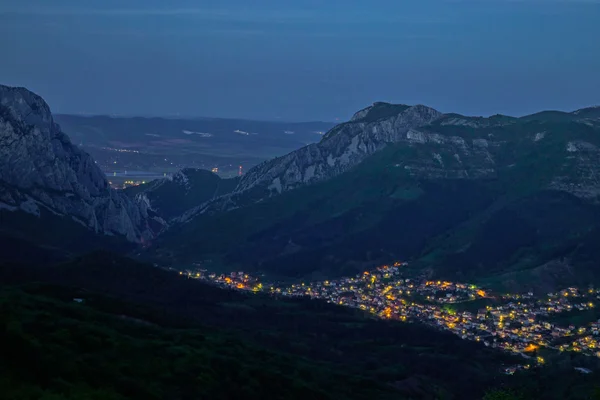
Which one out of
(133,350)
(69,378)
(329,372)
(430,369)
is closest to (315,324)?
(430,369)

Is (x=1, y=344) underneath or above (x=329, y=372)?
above

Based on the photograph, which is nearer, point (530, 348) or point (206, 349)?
point (206, 349)

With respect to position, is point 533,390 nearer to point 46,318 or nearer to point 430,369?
point 430,369

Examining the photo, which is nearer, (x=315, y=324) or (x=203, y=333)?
(x=203, y=333)

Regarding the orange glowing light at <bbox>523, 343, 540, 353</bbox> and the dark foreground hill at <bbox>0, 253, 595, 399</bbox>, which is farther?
the orange glowing light at <bbox>523, 343, 540, 353</bbox>

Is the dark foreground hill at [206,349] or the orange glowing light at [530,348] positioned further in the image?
the orange glowing light at [530,348]

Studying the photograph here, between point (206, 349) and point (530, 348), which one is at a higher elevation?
point (206, 349)

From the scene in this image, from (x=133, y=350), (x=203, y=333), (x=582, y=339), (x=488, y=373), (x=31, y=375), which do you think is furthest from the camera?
(x=582, y=339)

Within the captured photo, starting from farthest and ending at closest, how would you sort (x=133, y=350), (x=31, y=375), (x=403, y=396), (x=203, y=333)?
(x=203, y=333), (x=403, y=396), (x=133, y=350), (x=31, y=375)
